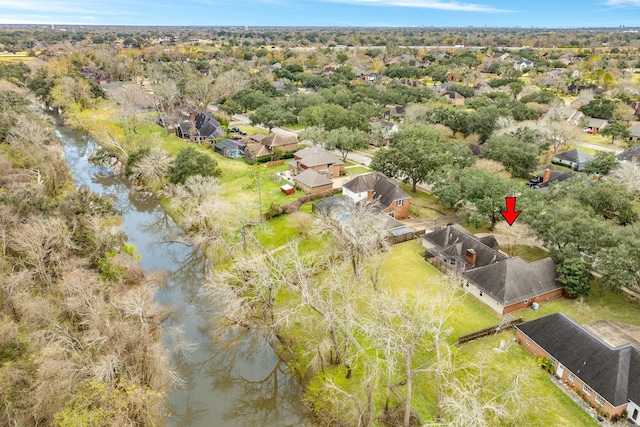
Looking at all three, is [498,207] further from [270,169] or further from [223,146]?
[223,146]

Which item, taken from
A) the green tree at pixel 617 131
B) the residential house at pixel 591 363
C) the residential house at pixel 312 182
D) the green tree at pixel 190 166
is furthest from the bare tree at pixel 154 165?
the green tree at pixel 617 131

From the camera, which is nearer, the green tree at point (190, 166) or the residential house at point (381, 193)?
the residential house at point (381, 193)

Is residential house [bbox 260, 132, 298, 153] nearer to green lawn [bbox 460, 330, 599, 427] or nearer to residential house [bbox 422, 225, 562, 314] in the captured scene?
residential house [bbox 422, 225, 562, 314]

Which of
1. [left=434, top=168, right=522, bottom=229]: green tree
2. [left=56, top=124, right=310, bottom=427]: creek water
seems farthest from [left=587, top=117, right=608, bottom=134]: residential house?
[left=56, top=124, right=310, bottom=427]: creek water

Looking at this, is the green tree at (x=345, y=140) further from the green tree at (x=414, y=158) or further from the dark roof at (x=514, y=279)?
the dark roof at (x=514, y=279)

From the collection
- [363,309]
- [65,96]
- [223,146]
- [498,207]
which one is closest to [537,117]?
[498,207]

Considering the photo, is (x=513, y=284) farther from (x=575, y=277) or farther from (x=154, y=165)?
(x=154, y=165)

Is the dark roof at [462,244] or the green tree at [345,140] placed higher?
the green tree at [345,140]
